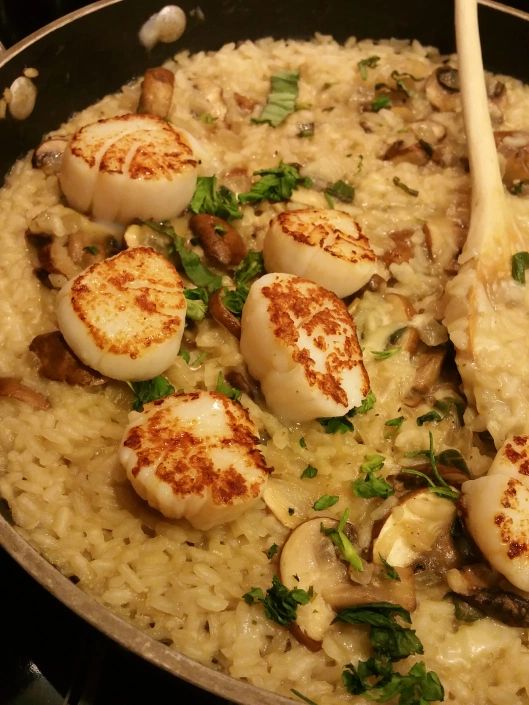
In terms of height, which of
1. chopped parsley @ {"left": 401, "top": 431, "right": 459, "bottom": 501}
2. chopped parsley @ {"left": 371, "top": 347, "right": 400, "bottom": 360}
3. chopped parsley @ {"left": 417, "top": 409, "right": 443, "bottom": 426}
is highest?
chopped parsley @ {"left": 371, "top": 347, "right": 400, "bottom": 360}

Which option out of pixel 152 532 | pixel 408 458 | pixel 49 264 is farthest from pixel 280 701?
pixel 49 264

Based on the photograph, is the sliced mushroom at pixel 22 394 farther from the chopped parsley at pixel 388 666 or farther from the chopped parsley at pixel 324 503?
the chopped parsley at pixel 388 666

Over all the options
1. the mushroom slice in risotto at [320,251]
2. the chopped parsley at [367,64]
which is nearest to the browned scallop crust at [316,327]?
the mushroom slice in risotto at [320,251]

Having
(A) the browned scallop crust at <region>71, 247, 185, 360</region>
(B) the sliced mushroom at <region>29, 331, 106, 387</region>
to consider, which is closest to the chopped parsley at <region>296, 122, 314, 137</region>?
(A) the browned scallop crust at <region>71, 247, 185, 360</region>

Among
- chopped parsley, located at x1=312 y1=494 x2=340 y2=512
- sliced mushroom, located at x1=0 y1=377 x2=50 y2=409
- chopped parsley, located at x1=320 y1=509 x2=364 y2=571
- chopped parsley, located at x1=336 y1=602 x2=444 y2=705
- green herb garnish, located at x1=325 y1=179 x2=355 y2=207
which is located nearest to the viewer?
chopped parsley, located at x1=336 y1=602 x2=444 y2=705

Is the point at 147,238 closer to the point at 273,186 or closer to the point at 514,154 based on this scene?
the point at 273,186

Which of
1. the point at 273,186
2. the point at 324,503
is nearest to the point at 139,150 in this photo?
the point at 273,186

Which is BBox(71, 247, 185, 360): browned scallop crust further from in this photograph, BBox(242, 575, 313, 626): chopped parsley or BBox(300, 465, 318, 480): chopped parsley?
BBox(242, 575, 313, 626): chopped parsley
